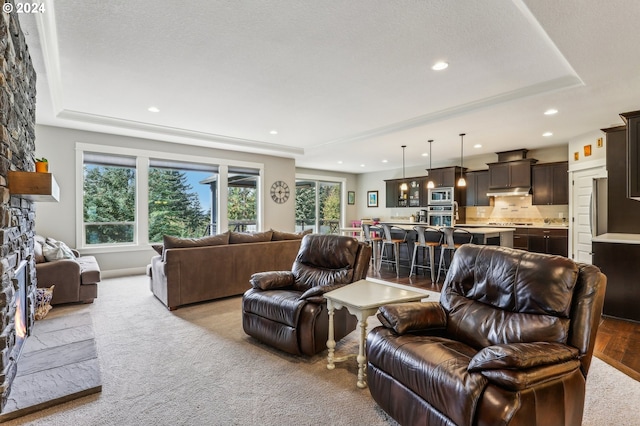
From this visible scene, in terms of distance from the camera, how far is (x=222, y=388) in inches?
88.6

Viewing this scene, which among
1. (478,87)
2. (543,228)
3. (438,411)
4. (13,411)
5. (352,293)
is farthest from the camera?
(543,228)

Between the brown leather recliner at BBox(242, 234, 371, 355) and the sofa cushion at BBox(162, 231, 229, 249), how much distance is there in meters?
1.36

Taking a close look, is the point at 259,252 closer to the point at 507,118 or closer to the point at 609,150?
the point at 507,118

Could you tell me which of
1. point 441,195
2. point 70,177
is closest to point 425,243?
point 441,195

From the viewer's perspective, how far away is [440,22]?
258cm

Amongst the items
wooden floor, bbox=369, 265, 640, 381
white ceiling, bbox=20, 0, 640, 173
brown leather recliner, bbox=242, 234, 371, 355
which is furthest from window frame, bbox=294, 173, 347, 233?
wooden floor, bbox=369, 265, 640, 381

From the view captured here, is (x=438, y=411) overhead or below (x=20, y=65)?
below

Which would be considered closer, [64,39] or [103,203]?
[64,39]

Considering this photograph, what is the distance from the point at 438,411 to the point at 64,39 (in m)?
3.99

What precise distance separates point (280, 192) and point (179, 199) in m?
2.42

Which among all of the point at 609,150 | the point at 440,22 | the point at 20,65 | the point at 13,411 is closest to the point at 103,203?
the point at 20,65

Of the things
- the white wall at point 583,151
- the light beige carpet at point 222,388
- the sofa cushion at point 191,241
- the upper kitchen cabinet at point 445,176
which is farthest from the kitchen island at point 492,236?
the sofa cushion at point 191,241

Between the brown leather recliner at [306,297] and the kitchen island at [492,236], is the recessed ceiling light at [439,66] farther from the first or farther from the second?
the kitchen island at [492,236]

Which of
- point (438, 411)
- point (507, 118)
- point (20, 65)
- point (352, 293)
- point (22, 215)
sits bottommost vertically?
point (438, 411)
